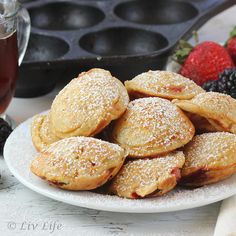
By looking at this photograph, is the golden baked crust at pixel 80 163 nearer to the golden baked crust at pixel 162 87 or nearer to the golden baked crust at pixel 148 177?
the golden baked crust at pixel 148 177

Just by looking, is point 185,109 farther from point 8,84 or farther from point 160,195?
point 8,84

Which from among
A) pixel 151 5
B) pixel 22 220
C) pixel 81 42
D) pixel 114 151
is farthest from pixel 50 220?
pixel 151 5

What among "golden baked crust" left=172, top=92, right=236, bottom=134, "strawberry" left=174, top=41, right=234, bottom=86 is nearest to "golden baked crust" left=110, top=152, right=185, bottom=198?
"golden baked crust" left=172, top=92, right=236, bottom=134

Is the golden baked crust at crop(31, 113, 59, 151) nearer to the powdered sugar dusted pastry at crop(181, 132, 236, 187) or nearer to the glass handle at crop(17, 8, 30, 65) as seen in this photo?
the powdered sugar dusted pastry at crop(181, 132, 236, 187)

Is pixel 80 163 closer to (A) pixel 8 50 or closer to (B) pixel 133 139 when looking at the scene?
(B) pixel 133 139


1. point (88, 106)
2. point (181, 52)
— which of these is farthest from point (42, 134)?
point (181, 52)
